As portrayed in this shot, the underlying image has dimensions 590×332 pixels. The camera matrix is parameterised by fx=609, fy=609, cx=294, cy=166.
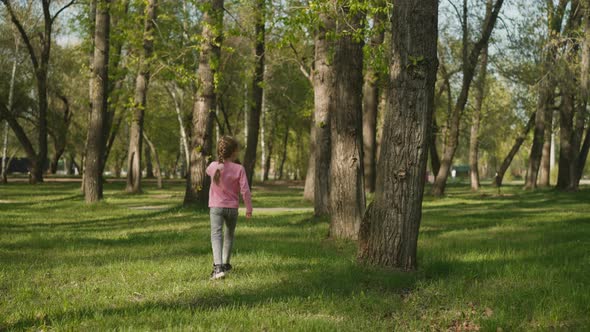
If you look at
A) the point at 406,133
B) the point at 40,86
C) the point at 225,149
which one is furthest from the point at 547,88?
the point at 40,86

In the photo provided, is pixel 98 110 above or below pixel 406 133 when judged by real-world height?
above

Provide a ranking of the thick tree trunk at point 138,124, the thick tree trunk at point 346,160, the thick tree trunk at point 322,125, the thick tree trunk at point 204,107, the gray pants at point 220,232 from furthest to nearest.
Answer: the thick tree trunk at point 138,124 → the thick tree trunk at point 204,107 → the thick tree trunk at point 322,125 → the thick tree trunk at point 346,160 → the gray pants at point 220,232

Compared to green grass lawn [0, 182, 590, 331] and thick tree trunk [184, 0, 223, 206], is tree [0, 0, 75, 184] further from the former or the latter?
green grass lawn [0, 182, 590, 331]

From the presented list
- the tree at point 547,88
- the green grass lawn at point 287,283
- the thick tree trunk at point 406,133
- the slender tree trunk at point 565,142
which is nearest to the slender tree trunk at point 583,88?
the slender tree trunk at point 565,142

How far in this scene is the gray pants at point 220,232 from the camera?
722 centimetres

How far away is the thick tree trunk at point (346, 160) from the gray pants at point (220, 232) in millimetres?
3227

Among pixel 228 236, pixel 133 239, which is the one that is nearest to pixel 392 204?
pixel 228 236

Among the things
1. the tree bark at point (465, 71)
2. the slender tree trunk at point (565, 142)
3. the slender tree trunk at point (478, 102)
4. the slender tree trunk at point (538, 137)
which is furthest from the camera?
the slender tree trunk at point (538, 137)

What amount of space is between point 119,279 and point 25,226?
7452 mm

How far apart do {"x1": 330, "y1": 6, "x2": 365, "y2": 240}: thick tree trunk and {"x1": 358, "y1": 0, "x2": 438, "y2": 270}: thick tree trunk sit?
9.15ft

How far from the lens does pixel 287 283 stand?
6676mm

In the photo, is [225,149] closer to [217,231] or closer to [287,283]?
[217,231]

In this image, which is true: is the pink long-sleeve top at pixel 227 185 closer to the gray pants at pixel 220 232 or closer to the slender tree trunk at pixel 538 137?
the gray pants at pixel 220 232

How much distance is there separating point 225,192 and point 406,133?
7.49 ft
